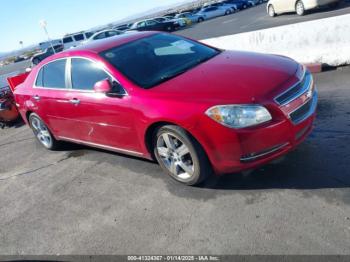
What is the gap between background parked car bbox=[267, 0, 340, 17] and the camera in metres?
17.2

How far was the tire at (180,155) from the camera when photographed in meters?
3.68

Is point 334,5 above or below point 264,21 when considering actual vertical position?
above

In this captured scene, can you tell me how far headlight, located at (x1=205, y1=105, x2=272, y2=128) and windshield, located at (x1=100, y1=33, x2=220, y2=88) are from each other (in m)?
1.06

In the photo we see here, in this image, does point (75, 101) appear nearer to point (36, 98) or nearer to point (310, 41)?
point (36, 98)

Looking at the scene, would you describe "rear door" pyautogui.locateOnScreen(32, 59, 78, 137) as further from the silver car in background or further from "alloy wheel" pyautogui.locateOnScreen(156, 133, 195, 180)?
the silver car in background

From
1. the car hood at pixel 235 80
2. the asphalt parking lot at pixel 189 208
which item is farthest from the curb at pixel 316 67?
the car hood at pixel 235 80

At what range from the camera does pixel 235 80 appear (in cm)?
377

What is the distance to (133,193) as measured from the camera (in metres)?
4.27

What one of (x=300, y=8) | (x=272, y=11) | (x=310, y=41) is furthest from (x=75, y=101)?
(x=272, y=11)

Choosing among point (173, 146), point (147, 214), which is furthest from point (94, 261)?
→ point (173, 146)

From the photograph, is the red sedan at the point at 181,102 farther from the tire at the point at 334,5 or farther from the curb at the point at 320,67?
the tire at the point at 334,5

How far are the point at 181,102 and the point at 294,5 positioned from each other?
57.7 ft

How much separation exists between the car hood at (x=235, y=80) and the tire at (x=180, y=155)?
0.41 meters

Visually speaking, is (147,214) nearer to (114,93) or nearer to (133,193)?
(133,193)
